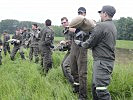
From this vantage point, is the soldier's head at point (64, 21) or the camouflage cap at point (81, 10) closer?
the camouflage cap at point (81, 10)

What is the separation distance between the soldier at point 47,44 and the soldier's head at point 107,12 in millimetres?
3754

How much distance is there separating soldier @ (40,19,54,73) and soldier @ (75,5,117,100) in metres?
3.73

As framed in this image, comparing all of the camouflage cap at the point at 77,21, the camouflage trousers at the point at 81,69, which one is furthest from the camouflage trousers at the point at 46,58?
the camouflage cap at the point at 77,21

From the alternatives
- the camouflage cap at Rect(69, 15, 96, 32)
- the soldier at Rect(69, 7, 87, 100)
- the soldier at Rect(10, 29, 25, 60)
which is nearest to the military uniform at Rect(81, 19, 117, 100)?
the camouflage cap at Rect(69, 15, 96, 32)

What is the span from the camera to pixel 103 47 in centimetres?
420

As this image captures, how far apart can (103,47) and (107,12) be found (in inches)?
21.8

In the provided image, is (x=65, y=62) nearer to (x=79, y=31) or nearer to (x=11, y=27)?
(x=79, y=31)

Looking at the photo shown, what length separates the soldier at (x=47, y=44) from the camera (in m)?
7.86

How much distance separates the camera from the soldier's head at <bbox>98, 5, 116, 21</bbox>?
13.6 ft

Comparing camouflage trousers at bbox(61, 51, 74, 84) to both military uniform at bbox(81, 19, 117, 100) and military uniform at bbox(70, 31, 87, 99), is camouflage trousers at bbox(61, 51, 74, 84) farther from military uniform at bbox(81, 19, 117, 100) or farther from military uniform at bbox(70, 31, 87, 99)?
military uniform at bbox(81, 19, 117, 100)

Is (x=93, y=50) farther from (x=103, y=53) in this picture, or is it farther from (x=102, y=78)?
(x=102, y=78)

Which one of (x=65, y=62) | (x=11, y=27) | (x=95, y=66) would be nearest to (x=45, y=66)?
(x=65, y=62)

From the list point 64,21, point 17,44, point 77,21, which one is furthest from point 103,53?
point 17,44

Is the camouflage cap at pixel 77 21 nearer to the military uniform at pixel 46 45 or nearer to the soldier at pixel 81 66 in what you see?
the soldier at pixel 81 66
